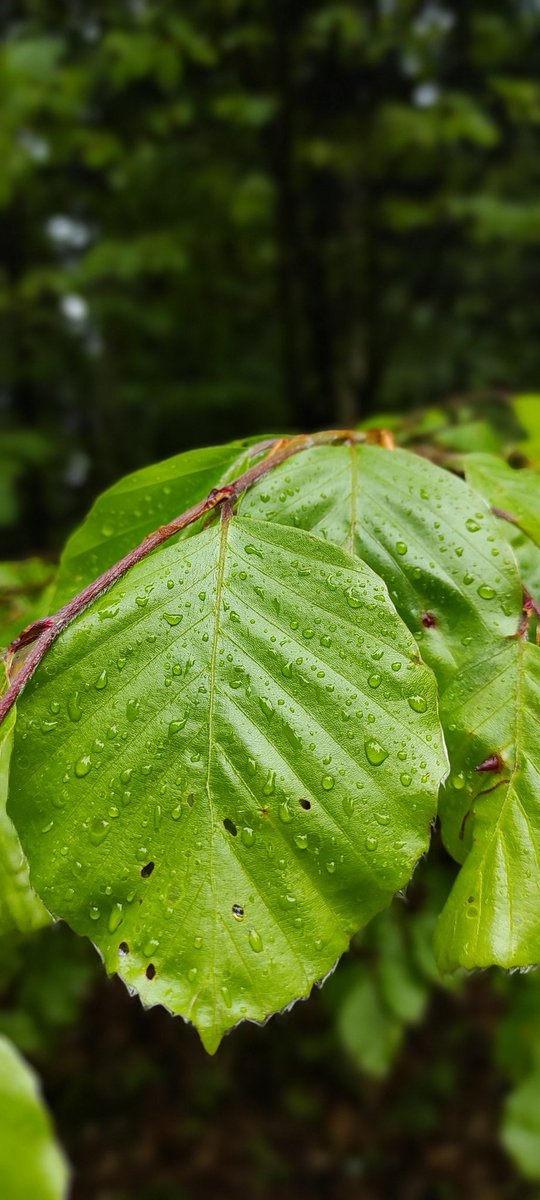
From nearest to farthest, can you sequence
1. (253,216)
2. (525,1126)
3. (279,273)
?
(525,1126)
(279,273)
(253,216)

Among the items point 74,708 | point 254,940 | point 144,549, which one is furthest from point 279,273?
point 254,940

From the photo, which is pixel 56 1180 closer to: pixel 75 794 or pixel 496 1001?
pixel 75 794

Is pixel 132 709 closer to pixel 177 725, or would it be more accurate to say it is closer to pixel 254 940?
pixel 177 725

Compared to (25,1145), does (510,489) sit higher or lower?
higher

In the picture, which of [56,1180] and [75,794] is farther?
[75,794]

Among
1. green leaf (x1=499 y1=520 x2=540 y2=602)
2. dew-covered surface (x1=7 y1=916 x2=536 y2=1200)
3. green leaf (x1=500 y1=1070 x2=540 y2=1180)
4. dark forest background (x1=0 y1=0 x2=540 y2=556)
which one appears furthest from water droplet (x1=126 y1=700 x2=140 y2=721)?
dew-covered surface (x1=7 y1=916 x2=536 y2=1200)

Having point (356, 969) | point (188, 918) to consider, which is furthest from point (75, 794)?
point (356, 969)
